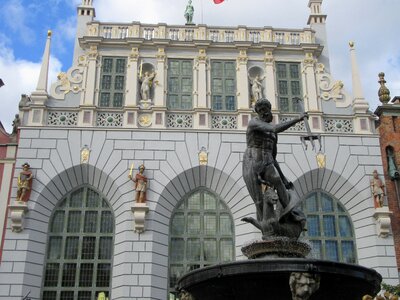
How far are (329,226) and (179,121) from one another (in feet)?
27.4

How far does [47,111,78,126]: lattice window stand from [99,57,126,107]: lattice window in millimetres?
1487

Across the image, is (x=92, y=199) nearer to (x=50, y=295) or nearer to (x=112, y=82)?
(x=50, y=295)

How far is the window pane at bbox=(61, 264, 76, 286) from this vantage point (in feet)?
74.8

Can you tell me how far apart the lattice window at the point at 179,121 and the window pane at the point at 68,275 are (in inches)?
301

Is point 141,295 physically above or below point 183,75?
below

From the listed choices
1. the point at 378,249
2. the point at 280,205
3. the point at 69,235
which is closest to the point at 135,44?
the point at 69,235

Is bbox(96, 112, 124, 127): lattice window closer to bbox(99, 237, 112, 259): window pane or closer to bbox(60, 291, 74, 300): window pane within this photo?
bbox(99, 237, 112, 259): window pane

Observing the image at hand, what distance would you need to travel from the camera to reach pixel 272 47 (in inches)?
1072

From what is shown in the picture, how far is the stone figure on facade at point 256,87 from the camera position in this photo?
86.1 ft

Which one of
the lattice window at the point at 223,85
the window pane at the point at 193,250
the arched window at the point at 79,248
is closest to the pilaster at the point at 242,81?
the lattice window at the point at 223,85

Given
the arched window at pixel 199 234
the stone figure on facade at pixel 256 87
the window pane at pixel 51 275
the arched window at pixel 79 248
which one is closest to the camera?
the arched window at pixel 79 248

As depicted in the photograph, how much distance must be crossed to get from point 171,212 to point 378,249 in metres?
9.04

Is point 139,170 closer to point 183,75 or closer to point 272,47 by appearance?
point 183,75

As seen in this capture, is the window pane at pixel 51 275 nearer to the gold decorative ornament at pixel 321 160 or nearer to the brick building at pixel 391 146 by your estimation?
the gold decorative ornament at pixel 321 160
